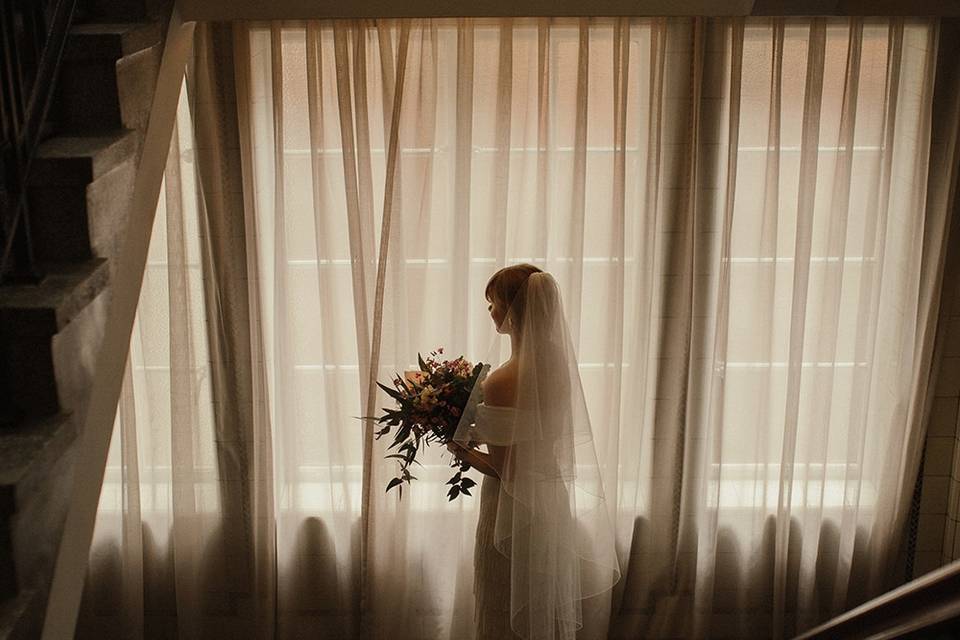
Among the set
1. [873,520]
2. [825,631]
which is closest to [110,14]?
[825,631]

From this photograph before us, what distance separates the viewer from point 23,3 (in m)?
2.35

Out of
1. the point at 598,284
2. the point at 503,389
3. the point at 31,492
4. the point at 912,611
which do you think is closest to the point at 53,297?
the point at 31,492

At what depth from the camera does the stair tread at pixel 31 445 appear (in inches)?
72.4

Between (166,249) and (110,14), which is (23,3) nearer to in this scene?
(110,14)

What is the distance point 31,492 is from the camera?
1.88 meters

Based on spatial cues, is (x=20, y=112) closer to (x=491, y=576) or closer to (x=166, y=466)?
(x=166, y=466)

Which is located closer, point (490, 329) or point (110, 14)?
point (110, 14)

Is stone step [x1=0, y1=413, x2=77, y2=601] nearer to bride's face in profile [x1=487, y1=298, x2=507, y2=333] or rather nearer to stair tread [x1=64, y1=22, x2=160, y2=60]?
stair tread [x1=64, y1=22, x2=160, y2=60]

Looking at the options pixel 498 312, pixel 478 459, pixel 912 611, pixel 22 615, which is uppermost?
pixel 498 312

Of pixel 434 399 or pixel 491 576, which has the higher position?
pixel 434 399

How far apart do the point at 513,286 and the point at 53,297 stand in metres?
1.63

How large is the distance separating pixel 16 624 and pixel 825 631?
5.46ft

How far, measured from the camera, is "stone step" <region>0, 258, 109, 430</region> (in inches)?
78.7

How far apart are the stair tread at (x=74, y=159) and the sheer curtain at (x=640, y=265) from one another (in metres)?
1.40
